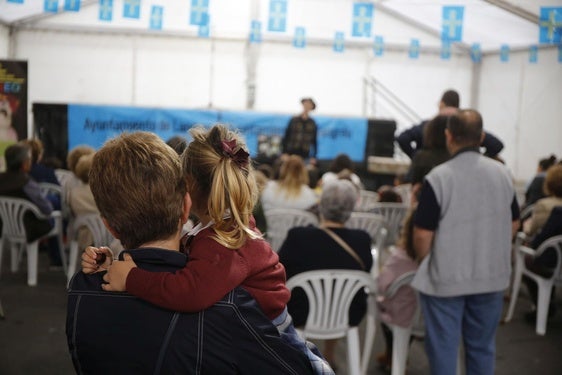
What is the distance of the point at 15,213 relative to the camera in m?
4.94

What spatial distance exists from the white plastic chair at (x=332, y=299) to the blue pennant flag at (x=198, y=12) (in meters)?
5.26

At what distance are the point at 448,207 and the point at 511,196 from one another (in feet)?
1.13

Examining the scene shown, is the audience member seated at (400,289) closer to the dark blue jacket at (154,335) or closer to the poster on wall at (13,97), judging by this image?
the dark blue jacket at (154,335)

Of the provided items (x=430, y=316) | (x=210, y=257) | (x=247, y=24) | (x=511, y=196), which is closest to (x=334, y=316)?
(x=430, y=316)

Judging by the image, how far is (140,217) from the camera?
1.13 m

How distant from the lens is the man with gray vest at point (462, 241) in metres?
2.61

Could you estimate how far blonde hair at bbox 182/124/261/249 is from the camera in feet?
4.05

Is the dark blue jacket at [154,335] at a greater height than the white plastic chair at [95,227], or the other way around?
the dark blue jacket at [154,335]

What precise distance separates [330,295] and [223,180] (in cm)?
189

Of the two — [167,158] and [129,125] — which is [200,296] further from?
[129,125]

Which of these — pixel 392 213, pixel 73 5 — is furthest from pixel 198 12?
pixel 392 213

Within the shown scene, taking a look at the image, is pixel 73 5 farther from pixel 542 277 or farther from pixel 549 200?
pixel 542 277

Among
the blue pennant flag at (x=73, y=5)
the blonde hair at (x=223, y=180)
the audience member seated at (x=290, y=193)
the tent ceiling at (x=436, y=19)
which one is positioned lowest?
the audience member seated at (x=290, y=193)

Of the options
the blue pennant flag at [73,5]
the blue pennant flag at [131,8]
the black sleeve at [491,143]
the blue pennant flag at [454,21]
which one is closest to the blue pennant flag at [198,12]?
the blue pennant flag at [131,8]
